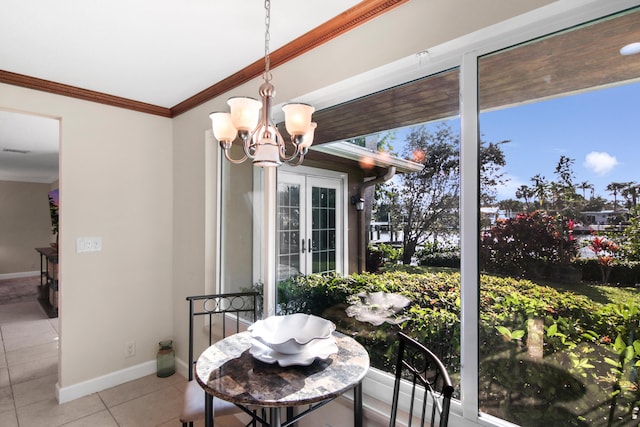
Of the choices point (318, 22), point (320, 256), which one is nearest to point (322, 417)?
point (320, 256)

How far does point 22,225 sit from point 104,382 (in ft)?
24.3

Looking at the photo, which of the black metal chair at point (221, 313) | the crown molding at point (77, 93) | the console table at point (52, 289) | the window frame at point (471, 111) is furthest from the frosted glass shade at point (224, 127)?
the console table at point (52, 289)

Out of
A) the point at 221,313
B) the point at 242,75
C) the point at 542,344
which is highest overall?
the point at 242,75

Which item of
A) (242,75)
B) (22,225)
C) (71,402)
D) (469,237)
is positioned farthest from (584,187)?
(22,225)

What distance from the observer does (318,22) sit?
1.70 m

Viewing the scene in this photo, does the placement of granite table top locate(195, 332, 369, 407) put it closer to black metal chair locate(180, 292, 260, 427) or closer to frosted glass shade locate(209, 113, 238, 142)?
black metal chair locate(180, 292, 260, 427)

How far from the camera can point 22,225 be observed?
7719 mm

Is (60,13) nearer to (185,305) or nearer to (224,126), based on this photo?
(224,126)

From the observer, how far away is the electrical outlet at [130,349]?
9.46 feet

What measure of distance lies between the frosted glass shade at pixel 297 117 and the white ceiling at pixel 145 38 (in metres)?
0.62

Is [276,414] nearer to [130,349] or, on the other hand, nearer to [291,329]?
[291,329]

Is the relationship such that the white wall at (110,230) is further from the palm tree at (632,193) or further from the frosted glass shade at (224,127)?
the palm tree at (632,193)

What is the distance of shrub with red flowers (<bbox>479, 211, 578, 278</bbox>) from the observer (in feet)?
3.76

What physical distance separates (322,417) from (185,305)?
5.74 ft
